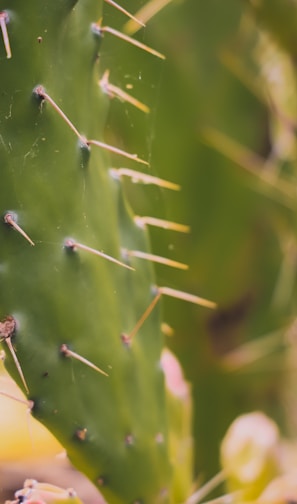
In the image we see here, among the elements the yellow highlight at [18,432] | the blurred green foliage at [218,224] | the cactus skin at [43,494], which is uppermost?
the blurred green foliage at [218,224]

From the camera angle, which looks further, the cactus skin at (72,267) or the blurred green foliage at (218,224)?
the blurred green foliage at (218,224)

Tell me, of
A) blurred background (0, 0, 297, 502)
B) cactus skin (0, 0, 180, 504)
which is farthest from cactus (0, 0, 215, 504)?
blurred background (0, 0, 297, 502)

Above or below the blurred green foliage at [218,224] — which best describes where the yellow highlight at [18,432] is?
below

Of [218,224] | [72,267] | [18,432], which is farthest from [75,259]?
[218,224]

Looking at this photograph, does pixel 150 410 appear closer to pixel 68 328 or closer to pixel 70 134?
pixel 68 328

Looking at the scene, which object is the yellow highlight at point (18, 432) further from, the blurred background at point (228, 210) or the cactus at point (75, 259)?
the blurred background at point (228, 210)

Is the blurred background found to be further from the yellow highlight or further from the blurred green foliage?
the yellow highlight

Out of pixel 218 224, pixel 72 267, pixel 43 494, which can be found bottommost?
pixel 43 494

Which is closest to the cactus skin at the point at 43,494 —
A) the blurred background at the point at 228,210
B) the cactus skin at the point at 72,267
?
the cactus skin at the point at 72,267

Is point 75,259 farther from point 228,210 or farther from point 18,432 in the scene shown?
point 228,210

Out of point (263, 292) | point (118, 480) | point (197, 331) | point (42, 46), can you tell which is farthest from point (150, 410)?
point (263, 292)
